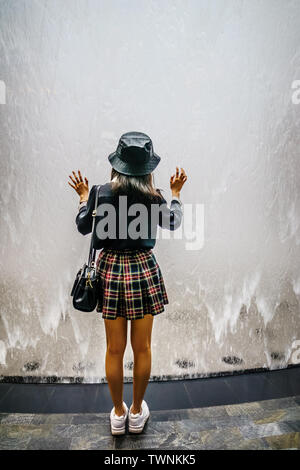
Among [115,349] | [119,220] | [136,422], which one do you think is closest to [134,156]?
[119,220]

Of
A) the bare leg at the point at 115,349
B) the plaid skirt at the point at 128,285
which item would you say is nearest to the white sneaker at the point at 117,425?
the bare leg at the point at 115,349

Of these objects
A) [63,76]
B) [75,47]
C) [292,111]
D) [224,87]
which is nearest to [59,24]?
[75,47]

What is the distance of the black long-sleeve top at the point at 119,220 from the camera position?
4.55 feet

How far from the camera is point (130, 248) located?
1.42 metres

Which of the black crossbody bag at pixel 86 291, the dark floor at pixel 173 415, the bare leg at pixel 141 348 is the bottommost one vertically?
the dark floor at pixel 173 415

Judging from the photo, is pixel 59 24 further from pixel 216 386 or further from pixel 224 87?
pixel 216 386

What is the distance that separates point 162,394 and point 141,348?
675mm

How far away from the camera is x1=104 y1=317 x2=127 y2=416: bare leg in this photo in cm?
148

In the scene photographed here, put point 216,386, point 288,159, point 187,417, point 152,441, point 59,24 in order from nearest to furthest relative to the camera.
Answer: point 152,441 → point 187,417 → point 59,24 → point 216,386 → point 288,159

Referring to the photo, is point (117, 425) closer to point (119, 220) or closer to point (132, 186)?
point (119, 220)

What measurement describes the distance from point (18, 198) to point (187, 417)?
1.78m

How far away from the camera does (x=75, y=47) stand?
6.41ft

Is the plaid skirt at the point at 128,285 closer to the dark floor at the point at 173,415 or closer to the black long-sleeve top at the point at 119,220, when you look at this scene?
the black long-sleeve top at the point at 119,220

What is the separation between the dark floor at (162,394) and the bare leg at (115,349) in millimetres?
427
